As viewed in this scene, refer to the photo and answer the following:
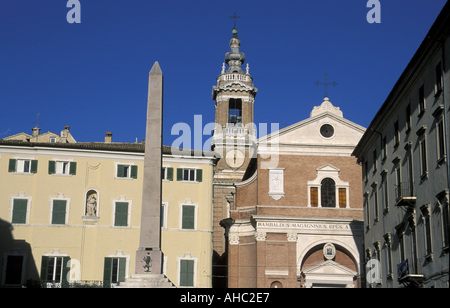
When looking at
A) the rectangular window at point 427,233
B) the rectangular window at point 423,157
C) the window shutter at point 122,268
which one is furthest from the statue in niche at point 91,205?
the rectangular window at point 427,233

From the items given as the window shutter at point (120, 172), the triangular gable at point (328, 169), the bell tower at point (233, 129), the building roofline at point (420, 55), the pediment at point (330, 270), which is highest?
the bell tower at point (233, 129)

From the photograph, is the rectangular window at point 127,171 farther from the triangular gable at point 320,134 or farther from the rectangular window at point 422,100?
the rectangular window at point 422,100

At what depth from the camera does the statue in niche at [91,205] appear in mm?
38469

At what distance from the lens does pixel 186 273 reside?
3809 cm

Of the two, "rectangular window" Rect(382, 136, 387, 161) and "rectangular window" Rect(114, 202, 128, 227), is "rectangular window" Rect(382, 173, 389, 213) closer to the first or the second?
"rectangular window" Rect(382, 136, 387, 161)

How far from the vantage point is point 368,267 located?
3400 cm

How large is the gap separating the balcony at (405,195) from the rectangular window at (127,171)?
1535cm

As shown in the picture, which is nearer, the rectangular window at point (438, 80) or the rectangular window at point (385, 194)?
the rectangular window at point (438, 80)

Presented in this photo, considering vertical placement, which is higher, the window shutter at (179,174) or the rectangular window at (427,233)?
the window shutter at (179,174)

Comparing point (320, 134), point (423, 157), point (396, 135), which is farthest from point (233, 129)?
point (423, 157)

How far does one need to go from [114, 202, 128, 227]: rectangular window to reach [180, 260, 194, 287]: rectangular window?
11.7 ft

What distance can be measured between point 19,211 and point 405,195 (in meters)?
19.8
